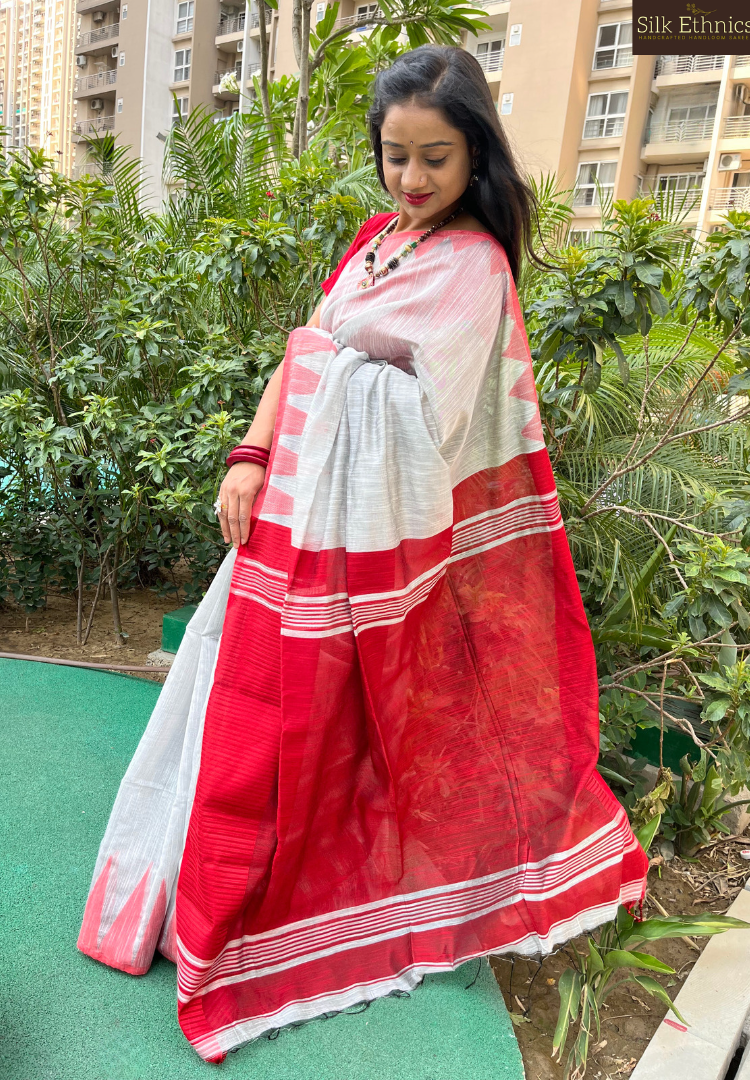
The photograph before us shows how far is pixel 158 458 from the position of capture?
254 cm

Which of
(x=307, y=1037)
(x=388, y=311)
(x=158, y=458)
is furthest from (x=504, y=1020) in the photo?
(x=158, y=458)

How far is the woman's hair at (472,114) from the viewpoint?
136 cm

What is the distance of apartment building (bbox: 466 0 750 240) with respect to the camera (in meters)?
14.0

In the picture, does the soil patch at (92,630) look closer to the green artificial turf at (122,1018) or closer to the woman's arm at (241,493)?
the green artificial turf at (122,1018)

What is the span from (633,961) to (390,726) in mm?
682

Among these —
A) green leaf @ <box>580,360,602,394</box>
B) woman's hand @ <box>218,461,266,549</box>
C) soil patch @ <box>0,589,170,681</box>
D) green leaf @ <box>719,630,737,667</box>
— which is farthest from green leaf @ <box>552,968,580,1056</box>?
soil patch @ <box>0,589,170,681</box>

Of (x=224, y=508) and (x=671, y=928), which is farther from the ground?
(x=224, y=508)

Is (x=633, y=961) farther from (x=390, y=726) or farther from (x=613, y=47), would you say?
(x=613, y=47)

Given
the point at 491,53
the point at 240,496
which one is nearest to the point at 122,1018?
the point at 240,496

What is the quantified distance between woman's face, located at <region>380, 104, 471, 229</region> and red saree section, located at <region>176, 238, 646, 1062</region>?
16cm

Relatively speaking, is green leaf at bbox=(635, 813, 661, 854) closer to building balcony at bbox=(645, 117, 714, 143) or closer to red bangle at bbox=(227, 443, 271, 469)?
red bangle at bbox=(227, 443, 271, 469)

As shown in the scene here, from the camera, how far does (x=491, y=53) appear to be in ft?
52.9

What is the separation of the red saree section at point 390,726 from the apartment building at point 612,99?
13846 millimetres

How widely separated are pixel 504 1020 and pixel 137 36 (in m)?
18.9
